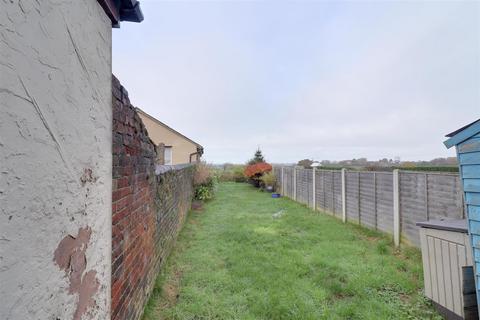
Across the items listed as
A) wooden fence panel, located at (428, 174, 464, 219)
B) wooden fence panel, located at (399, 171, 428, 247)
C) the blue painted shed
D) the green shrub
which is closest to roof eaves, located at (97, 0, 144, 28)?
the blue painted shed

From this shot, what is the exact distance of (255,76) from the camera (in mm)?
13148

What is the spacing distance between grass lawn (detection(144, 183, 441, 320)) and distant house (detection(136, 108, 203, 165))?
12850 millimetres

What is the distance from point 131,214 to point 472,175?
3706 mm

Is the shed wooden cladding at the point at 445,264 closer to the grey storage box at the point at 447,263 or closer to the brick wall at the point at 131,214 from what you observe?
the grey storage box at the point at 447,263

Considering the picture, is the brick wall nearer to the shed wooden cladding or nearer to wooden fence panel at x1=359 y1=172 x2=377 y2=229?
the shed wooden cladding

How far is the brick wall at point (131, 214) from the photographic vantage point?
79.5 inches

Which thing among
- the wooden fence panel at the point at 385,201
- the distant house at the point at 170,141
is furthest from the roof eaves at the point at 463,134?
the distant house at the point at 170,141

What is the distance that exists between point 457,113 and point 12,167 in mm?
14005

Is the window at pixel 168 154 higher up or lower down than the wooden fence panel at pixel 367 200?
higher up

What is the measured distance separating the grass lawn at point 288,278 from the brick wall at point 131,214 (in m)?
0.58

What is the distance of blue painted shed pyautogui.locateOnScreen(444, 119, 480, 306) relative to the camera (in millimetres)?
2485

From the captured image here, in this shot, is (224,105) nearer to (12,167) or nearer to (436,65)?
(436,65)

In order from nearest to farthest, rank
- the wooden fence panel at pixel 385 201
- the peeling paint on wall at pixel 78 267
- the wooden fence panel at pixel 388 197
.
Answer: the peeling paint on wall at pixel 78 267 < the wooden fence panel at pixel 388 197 < the wooden fence panel at pixel 385 201

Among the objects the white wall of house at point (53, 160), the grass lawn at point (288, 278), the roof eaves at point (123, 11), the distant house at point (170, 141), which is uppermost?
the distant house at point (170, 141)
